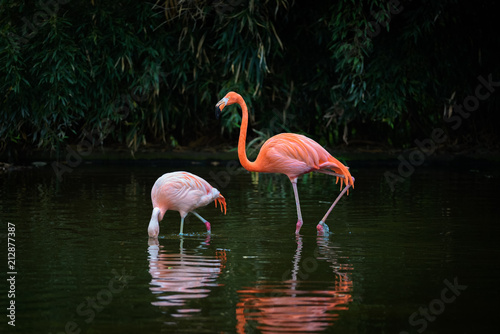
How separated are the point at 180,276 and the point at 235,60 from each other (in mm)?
7155

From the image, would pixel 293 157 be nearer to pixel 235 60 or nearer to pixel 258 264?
pixel 258 264

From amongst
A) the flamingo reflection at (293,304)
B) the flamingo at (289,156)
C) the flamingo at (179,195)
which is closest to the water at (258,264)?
the flamingo reflection at (293,304)

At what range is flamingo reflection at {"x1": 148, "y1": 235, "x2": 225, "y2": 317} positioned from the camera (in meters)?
4.10

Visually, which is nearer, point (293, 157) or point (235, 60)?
point (293, 157)


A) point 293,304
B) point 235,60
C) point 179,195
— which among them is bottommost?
point 293,304

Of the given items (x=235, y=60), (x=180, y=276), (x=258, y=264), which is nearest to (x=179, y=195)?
(x=258, y=264)

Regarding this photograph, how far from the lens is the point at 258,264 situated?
16.7 ft

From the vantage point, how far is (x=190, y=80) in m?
12.8

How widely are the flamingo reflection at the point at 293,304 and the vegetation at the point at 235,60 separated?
6.91 m

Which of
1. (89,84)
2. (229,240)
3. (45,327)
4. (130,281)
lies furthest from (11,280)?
(89,84)

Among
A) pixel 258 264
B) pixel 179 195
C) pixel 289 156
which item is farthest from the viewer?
pixel 289 156

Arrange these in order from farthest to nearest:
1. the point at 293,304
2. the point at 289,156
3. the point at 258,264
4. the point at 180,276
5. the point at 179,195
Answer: the point at 289,156
the point at 179,195
the point at 258,264
the point at 180,276
the point at 293,304

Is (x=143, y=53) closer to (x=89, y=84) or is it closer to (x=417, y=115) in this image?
(x=89, y=84)

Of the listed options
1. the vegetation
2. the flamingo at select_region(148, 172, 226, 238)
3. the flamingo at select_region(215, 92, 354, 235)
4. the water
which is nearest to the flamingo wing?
the flamingo at select_region(215, 92, 354, 235)
